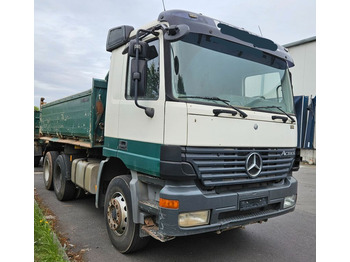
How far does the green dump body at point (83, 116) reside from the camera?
15.5 feet

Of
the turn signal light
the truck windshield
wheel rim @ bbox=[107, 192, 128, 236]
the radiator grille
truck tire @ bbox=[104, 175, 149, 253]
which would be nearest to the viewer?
the turn signal light

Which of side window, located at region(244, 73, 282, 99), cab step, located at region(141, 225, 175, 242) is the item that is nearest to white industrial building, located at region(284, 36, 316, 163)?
side window, located at region(244, 73, 282, 99)

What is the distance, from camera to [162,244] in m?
3.95

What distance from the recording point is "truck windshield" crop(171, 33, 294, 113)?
3.04m

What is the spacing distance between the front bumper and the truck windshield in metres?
0.97

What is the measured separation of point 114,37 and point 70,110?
2358mm

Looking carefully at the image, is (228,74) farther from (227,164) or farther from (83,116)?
(83,116)

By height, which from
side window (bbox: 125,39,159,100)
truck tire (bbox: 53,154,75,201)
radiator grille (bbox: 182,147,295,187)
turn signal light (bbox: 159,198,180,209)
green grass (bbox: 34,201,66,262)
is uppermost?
side window (bbox: 125,39,159,100)

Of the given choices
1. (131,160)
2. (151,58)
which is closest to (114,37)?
(151,58)

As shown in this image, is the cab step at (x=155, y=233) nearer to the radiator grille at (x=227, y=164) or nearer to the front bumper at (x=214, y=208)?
the front bumper at (x=214, y=208)

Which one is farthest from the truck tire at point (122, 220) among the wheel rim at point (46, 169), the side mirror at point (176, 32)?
the wheel rim at point (46, 169)

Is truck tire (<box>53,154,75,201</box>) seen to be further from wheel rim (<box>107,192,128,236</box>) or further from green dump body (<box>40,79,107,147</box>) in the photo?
wheel rim (<box>107,192,128,236</box>)

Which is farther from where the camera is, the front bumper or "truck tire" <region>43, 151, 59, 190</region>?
"truck tire" <region>43, 151, 59, 190</region>

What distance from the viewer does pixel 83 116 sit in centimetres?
509
